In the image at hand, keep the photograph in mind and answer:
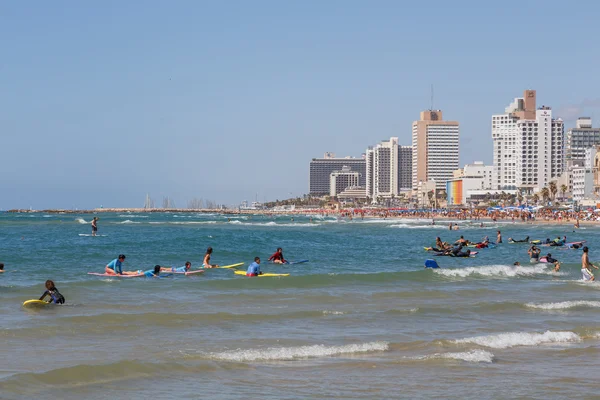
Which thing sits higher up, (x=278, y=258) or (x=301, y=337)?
(x=278, y=258)

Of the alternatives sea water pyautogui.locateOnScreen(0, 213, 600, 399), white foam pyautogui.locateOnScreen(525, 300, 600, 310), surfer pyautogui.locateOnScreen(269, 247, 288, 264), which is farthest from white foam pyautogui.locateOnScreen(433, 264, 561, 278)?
white foam pyautogui.locateOnScreen(525, 300, 600, 310)

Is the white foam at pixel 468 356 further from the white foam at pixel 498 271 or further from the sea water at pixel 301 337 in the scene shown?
the white foam at pixel 498 271

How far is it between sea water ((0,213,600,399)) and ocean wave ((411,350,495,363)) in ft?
0.12

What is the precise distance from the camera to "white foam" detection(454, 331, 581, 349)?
48.4 ft

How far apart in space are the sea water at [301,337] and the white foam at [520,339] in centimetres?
4

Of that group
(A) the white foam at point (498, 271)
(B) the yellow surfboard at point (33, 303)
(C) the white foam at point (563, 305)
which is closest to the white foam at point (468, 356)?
(C) the white foam at point (563, 305)

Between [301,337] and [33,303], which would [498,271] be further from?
[33,303]

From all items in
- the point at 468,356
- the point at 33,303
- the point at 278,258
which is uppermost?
the point at 278,258

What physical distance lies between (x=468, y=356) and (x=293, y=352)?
3.10 metres

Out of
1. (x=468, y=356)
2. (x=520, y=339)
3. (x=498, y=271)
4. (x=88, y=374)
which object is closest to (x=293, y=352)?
(x=468, y=356)

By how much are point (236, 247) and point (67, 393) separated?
37.0m

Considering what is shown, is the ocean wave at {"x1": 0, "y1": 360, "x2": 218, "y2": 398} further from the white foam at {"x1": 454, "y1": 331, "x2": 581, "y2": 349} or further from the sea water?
the white foam at {"x1": 454, "y1": 331, "x2": 581, "y2": 349}

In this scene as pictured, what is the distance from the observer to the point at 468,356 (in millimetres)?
13461

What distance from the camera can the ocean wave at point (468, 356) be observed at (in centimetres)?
1330
